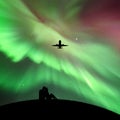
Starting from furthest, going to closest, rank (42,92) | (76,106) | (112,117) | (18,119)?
(42,92) → (76,106) → (112,117) → (18,119)

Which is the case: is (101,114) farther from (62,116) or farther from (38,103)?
(38,103)

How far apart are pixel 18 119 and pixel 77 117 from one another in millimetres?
4240

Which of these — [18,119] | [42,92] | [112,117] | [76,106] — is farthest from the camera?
[42,92]

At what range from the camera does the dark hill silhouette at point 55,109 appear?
1798cm

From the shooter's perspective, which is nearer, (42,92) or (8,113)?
(8,113)

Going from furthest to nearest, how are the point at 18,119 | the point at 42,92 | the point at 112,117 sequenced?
the point at 42,92 < the point at 112,117 < the point at 18,119

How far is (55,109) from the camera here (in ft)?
60.3

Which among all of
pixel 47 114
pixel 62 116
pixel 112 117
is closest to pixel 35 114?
pixel 47 114

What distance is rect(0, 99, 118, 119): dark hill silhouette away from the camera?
18.0 meters

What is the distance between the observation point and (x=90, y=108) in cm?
1933

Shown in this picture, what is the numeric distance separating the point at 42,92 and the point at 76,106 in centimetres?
462

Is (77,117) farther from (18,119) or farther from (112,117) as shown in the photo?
(18,119)

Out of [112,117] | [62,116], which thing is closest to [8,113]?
[62,116]

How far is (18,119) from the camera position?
17125mm
